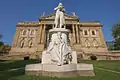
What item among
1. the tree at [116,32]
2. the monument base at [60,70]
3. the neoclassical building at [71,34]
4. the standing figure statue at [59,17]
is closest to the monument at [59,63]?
the monument base at [60,70]

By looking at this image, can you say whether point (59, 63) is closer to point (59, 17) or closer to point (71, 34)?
point (59, 17)

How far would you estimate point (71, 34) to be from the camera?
186ft

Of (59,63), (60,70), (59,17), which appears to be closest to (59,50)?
(59,63)

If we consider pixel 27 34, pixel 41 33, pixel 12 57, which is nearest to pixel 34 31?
pixel 27 34

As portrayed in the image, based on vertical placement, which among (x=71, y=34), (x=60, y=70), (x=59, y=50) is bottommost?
(x=60, y=70)

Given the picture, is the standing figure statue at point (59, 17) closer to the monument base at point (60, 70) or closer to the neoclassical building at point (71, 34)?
the monument base at point (60, 70)

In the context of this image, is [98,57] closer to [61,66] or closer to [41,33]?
[41,33]

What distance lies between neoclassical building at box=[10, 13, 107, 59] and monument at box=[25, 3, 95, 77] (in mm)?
43733

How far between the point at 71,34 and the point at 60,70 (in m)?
48.7

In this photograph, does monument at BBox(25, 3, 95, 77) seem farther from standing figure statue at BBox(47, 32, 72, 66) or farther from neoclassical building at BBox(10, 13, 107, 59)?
neoclassical building at BBox(10, 13, 107, 59)

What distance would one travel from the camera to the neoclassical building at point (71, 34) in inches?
2194

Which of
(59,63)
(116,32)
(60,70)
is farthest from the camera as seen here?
(116,32)

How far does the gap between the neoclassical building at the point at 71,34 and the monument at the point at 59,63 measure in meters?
43.7

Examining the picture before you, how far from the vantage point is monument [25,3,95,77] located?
8.38m
